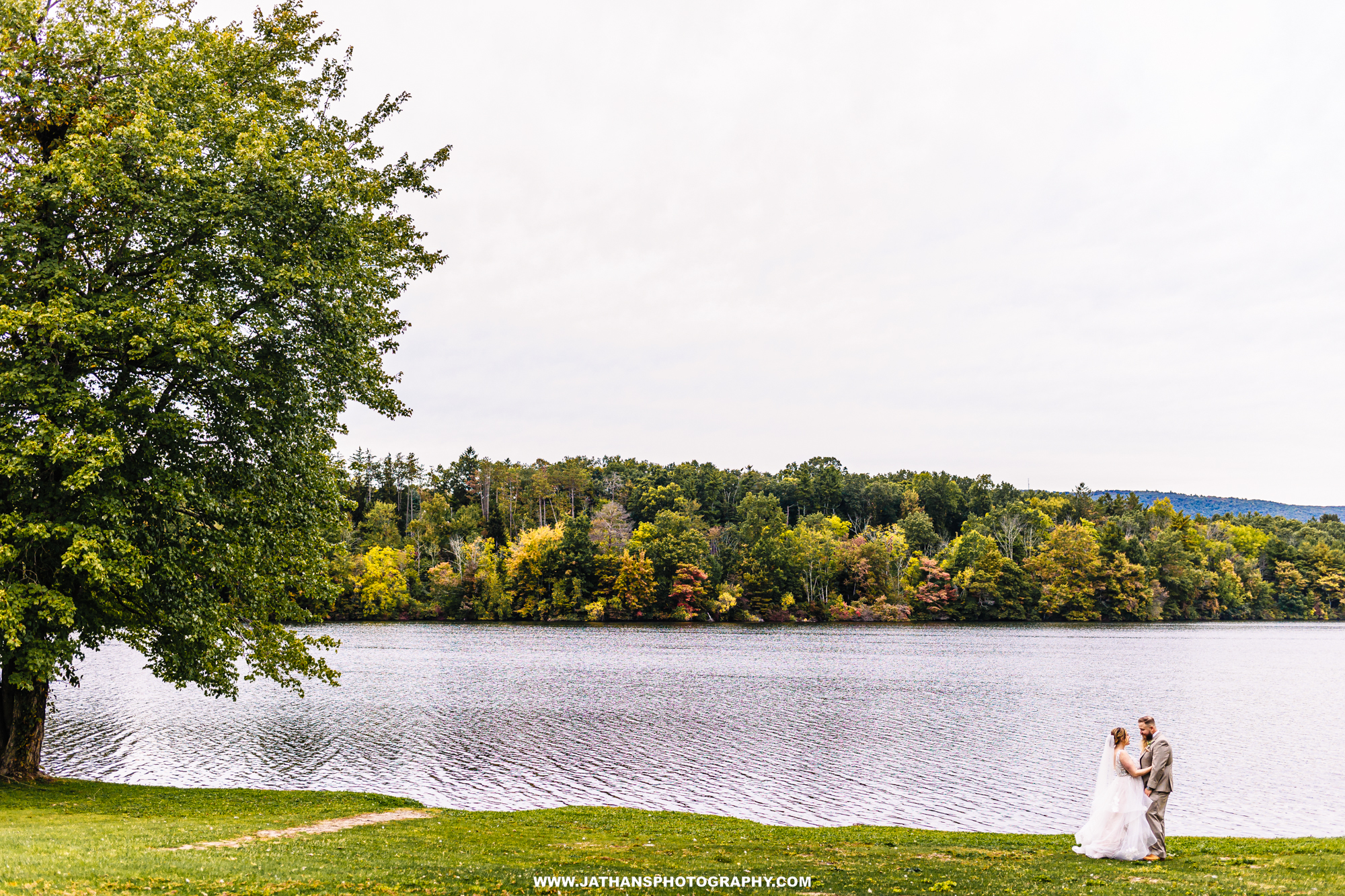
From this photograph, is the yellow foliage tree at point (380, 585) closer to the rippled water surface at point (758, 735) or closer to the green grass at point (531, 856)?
the rippled water surface at point (758, 735)

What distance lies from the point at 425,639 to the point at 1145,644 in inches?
2854

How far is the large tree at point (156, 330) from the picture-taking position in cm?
1655

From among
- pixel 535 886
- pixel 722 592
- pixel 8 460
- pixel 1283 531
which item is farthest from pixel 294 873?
pixel 1283 531

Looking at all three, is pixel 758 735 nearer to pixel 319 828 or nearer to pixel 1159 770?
pixel 319 828

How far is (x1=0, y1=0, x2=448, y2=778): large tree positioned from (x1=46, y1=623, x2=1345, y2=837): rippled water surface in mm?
9875

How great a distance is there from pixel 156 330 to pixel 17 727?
1165 cm

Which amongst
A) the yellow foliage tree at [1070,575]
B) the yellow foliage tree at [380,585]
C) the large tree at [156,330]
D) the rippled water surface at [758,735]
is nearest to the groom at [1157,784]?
the rippled water surface at [758,735]

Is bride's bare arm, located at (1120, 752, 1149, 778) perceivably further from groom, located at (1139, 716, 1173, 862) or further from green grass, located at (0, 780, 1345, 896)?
green grass, located at (0, 780, 1345, 896)

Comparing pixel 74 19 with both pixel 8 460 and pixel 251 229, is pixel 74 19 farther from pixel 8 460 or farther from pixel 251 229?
pixel 8 460

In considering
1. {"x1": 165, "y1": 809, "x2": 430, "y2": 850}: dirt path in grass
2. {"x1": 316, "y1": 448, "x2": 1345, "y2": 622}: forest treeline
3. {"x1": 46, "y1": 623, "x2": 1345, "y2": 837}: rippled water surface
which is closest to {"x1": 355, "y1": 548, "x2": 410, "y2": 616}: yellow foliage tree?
{"x1": 316, "y1": 448, "x2": 1345, "y2": 622}: forest treeline

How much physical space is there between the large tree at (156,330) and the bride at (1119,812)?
17.4 metres

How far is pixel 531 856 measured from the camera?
577 inches

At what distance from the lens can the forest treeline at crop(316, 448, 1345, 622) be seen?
400 feet

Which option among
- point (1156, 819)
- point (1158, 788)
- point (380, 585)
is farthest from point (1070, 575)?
point (1158, 788)
